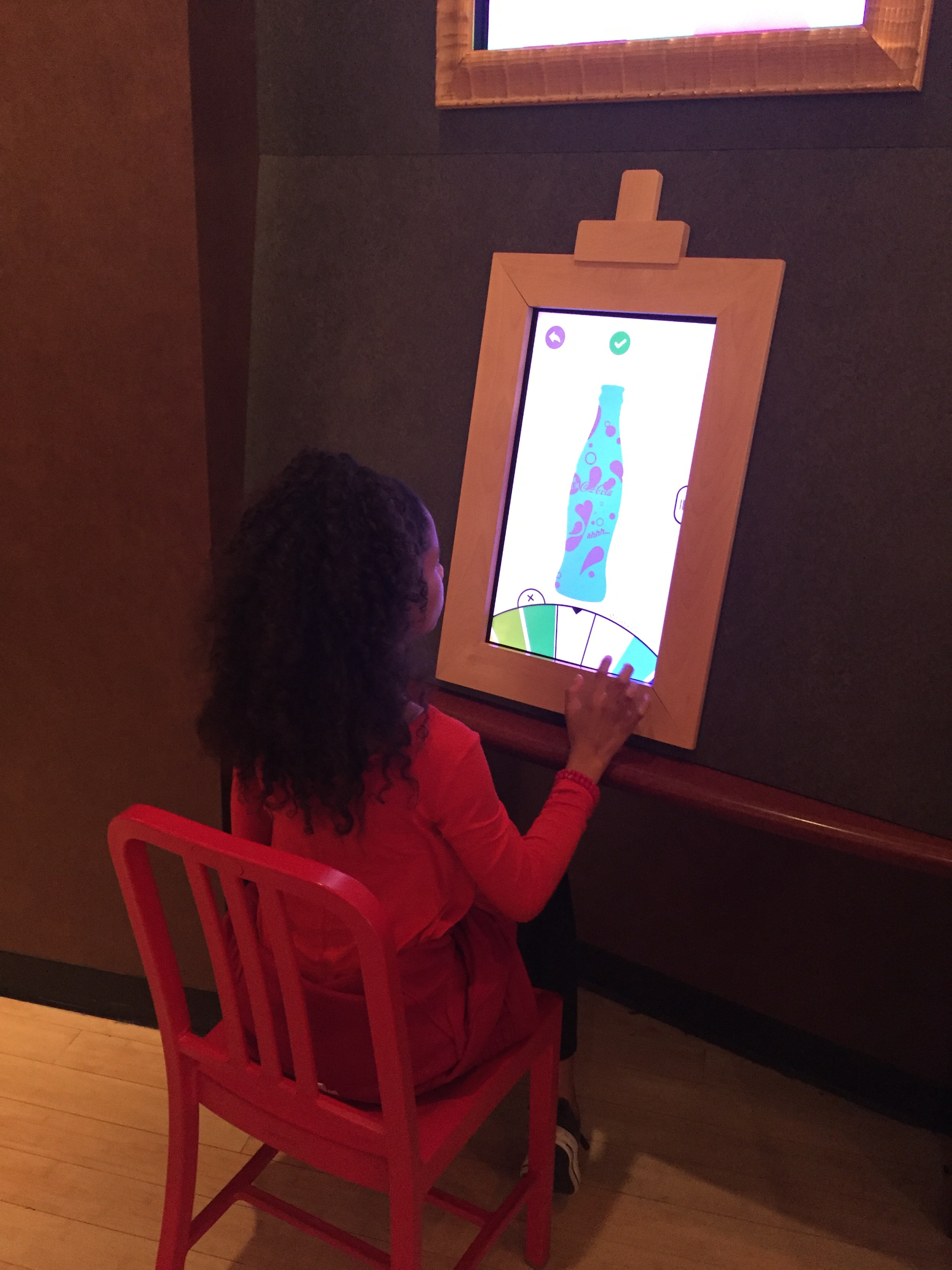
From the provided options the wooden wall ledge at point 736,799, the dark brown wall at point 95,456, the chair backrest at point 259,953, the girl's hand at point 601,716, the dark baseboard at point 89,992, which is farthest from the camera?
the dark baseboard at point 89,992

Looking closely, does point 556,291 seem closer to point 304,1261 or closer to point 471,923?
point 471,923

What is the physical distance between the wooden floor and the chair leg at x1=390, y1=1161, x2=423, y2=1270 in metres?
0.44

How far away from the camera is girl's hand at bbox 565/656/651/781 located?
47.6 inches

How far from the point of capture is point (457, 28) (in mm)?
1377

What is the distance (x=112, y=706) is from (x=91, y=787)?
172 millimetres

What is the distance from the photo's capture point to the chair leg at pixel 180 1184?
1.13 metres

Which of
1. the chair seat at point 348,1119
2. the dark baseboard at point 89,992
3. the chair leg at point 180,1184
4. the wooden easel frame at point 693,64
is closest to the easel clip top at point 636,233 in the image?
the wooden easel frame at point 693,64

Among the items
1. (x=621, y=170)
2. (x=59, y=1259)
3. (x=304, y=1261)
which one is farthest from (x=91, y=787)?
(x=621, y=170)

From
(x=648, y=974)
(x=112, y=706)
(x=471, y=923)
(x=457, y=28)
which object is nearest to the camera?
(x=471, y=923)

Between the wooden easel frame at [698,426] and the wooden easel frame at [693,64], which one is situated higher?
the wooden easel frame at [693,64]

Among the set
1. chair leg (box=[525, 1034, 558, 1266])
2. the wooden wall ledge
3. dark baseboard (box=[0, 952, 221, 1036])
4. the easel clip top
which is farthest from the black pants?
the easel clip top

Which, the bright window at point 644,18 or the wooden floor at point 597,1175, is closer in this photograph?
the bright window at point 644,18

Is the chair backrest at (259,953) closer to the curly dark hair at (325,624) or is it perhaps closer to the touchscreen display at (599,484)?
the curly dark hair at (325,624)

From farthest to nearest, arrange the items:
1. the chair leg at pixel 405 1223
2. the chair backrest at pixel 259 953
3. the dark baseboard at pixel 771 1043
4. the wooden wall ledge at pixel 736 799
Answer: the dark baseboard at pixel 771 1043 → the wooden wall ledge at pixel 736 799 → the chair leg at pixel 405 1223 → the chair backrest at pixel 259 953
